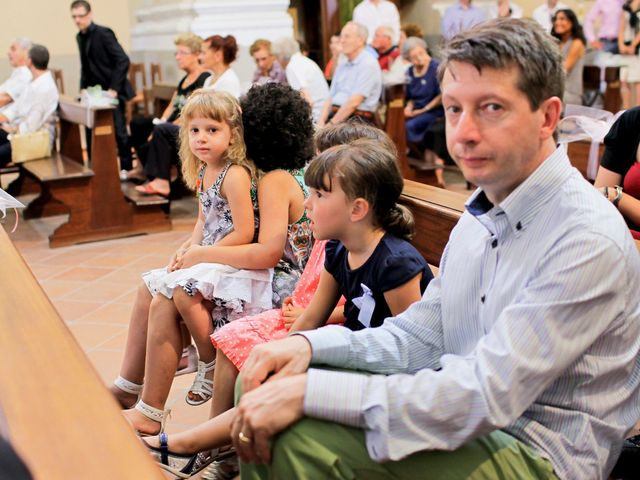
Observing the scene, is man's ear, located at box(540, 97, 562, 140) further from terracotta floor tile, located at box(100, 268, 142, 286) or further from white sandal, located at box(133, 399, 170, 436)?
terracotta floor tile, located at box(100, 268, 142, 286)

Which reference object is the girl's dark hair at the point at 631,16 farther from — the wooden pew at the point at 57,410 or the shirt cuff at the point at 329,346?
the wooden pew at the point at 57,410

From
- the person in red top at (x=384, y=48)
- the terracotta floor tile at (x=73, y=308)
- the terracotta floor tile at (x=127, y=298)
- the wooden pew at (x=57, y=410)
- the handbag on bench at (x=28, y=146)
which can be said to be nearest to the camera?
the wooden pew at (x=57, y=410)

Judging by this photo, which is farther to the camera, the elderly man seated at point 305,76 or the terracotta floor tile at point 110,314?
the elderly man seated at point 305,76

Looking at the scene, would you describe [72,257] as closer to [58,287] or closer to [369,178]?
[58,287]

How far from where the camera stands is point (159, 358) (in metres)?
2.58

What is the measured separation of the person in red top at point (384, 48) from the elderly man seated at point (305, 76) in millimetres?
1985

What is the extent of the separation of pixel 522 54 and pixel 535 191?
0.24 metres

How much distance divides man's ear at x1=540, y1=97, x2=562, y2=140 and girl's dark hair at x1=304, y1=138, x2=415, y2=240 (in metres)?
0.70

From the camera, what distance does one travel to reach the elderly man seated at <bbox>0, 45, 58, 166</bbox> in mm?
6520

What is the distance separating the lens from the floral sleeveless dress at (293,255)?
2.73 metres

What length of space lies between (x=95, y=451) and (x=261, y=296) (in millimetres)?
1692

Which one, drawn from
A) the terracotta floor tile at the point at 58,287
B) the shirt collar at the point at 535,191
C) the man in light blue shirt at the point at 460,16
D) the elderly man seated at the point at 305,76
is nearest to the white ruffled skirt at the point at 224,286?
the shirt collar at the point at 535,191

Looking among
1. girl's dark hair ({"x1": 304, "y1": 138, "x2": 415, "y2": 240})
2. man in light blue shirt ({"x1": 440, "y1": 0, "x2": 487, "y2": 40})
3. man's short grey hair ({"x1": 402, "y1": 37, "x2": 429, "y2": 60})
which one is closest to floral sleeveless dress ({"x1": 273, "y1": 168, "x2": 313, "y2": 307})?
girl's dark hair ({"x1": 304, "y1": 138, "x2": 415, "y2": 240})

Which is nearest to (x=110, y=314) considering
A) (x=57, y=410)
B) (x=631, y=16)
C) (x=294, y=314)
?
(x=294, y=314)
